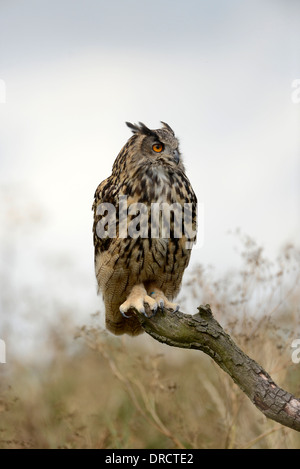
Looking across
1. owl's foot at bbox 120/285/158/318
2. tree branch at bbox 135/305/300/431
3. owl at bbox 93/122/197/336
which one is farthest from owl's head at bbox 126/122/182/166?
tree branch at bbox 135/305/300/431

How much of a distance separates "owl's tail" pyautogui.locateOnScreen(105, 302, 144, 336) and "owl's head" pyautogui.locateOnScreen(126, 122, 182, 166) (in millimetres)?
719

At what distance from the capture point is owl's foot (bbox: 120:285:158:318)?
2.36 meters

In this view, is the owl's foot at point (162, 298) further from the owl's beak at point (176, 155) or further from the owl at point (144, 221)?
the owl's beak at point (176, 155)

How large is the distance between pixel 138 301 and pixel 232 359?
51 centimetres

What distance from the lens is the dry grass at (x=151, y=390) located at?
327 centimetres

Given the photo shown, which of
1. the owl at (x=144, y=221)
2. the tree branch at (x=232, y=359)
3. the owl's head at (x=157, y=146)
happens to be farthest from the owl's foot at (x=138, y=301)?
the owl's head at (x=157, y=146)

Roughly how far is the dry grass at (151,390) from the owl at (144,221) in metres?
0.80

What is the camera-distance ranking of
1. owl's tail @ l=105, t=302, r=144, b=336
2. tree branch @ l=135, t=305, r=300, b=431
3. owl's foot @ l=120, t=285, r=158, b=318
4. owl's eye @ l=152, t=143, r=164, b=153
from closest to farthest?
1. tree branch @ l=135, t=305, r=300, b=431
2. owl's foot @ l=120, t=285, r=158, b=318
3. owl's eye @ l=152, t=143, r=164, b=153
4. owl's tail @ l=105, t=302, r=144, b=336

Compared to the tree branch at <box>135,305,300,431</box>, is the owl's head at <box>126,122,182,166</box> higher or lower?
higher

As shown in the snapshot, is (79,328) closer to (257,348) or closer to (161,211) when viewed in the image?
(257,348)

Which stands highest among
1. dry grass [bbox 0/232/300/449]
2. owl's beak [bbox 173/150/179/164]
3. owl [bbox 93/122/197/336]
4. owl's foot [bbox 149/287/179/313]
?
owl's beak [bbox 173/150/179/164]

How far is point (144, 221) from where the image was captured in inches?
92.3

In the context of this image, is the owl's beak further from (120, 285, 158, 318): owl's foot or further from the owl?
(120, 285, 158, 318): owl's foot
